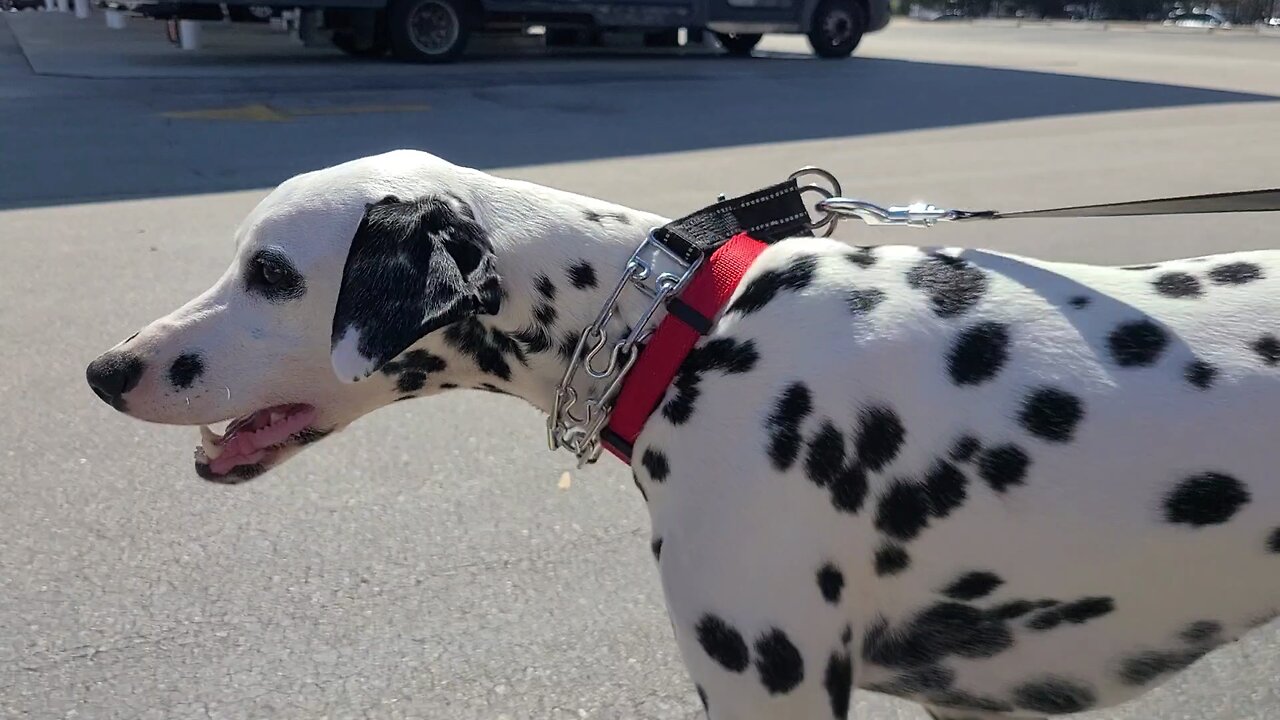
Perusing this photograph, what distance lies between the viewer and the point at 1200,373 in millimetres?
2051

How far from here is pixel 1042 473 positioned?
207 centimetres

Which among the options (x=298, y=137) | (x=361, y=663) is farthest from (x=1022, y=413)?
(x=298, y=137)

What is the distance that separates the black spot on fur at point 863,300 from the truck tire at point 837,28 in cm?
1926

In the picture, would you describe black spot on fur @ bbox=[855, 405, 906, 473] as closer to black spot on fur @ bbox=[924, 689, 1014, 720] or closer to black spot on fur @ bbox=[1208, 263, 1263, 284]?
black spot on fur @ bbox=[924, 689, 1014, 720]

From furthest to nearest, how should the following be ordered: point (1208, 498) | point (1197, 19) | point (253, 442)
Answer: point (1197, 19) → point (253, 442) → point (1208, 498)

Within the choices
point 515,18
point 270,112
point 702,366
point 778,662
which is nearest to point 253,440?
point 702,366

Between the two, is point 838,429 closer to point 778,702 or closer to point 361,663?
point 778,702

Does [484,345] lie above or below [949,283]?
below

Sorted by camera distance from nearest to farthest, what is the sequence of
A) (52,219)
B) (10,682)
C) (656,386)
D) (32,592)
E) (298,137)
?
(656,386) < (10,682) < (32,592) < (52,219) < (298,137)

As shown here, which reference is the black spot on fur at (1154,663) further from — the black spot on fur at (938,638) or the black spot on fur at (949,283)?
the black spot on fur at (949,283)

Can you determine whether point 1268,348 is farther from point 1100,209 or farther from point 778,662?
point 778,662

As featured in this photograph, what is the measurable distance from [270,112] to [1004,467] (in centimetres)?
1189

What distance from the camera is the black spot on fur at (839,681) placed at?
A: 7.13 feet

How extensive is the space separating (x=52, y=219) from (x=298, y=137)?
349cm
